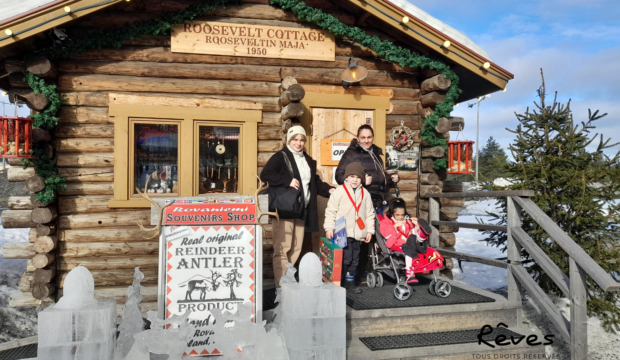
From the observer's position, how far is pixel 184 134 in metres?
6.63

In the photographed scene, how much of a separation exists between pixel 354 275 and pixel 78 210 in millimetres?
4253

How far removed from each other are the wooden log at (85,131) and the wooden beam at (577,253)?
5.91 metres

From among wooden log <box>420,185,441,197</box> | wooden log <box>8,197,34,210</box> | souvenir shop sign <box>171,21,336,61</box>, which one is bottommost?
wooden log <box>8,197,34,210</box>

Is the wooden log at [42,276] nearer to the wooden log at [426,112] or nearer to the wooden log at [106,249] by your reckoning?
the wooden log at [106,249]

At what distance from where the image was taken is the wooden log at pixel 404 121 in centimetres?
746

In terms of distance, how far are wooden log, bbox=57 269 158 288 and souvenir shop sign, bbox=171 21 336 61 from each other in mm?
3531

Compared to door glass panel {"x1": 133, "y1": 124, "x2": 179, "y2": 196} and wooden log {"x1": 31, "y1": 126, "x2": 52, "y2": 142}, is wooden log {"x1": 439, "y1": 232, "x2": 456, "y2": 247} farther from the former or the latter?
wooden log {"x1": 31, "y1": 126, "x2": 52, "y2": 142}

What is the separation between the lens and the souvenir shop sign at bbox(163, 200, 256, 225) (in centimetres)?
403

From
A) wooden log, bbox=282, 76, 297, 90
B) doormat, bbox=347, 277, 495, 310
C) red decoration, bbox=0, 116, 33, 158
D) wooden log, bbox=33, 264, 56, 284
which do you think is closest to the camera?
doormat, bbox=347, 277, 495, 310

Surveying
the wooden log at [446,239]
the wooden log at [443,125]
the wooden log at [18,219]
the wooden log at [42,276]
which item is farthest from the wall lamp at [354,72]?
the wooden log at [42,276]

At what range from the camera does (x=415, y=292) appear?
5406 millimetres

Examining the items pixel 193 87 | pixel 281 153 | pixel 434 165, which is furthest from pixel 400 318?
pixel 193 87

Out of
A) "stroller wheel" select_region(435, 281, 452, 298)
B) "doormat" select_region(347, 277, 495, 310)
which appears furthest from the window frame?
"stroller wheel" select_region(435, 281, 452, 298)

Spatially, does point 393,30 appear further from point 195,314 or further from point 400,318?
point 195,314
